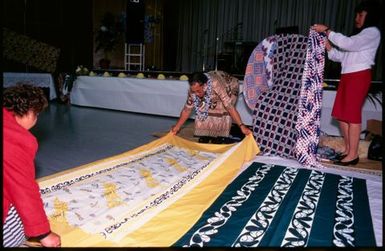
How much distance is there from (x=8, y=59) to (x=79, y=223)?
638 centimetres

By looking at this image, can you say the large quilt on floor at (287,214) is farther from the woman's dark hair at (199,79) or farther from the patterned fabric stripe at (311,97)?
the woman's dark hair at (199,79)

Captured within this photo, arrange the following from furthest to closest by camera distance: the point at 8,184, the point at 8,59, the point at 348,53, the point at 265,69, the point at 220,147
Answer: the point at 8,59, the point at 265,69, the point at 220,147, the point at 348,53, the point at 8,184

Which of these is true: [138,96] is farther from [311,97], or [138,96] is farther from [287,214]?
[287,214]

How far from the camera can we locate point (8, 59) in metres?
6.94

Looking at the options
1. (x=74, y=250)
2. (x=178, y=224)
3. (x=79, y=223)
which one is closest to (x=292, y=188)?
(x=178, y=224)

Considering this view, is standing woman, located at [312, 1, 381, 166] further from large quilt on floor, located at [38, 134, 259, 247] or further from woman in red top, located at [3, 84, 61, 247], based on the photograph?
woman in red top, located at [3, 84, 61, 247]

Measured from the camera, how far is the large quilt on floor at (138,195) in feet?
5.12

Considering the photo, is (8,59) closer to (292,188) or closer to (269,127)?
(269,127)

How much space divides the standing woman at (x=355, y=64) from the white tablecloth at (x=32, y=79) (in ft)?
15.9

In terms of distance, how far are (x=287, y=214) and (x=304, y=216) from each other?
0.09m

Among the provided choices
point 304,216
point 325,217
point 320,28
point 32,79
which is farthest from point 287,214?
point 32,79

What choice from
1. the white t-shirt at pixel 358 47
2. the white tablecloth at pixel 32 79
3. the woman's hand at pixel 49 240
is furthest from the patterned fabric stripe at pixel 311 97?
the white tablecloth at pixel 32 79

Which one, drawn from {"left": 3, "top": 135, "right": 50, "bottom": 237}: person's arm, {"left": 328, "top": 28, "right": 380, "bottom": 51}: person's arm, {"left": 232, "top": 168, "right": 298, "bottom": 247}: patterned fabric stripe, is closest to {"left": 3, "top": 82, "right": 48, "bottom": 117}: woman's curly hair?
{"left": 3, "top": 135, "right": 50, "bottom": 237}: person's arm

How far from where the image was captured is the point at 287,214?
1811 millimetres
